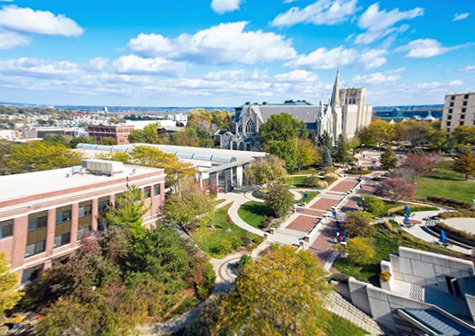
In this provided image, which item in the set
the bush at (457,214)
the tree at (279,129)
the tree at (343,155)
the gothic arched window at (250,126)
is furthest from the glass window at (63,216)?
the gothic arched window at (250,126)

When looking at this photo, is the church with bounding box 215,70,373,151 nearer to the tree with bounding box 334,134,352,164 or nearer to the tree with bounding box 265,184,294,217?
the tree with bounding box 334,134,352,164

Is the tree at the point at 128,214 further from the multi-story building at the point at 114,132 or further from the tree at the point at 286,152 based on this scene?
the multi-story building at the point at 114,132

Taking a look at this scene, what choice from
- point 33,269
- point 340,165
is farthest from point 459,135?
point 33,269

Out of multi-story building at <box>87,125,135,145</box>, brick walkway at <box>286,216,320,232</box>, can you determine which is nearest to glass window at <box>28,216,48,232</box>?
brick walkway at <box>286,216,320,232</box>

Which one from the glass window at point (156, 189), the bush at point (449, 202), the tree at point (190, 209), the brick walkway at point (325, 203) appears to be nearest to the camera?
the tree at point (190, 209)

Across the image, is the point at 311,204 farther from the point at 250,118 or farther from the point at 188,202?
the point at 250,118

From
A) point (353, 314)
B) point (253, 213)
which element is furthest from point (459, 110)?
point (353, 314)

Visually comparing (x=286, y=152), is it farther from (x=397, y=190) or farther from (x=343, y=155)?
(x=397, y=190)
